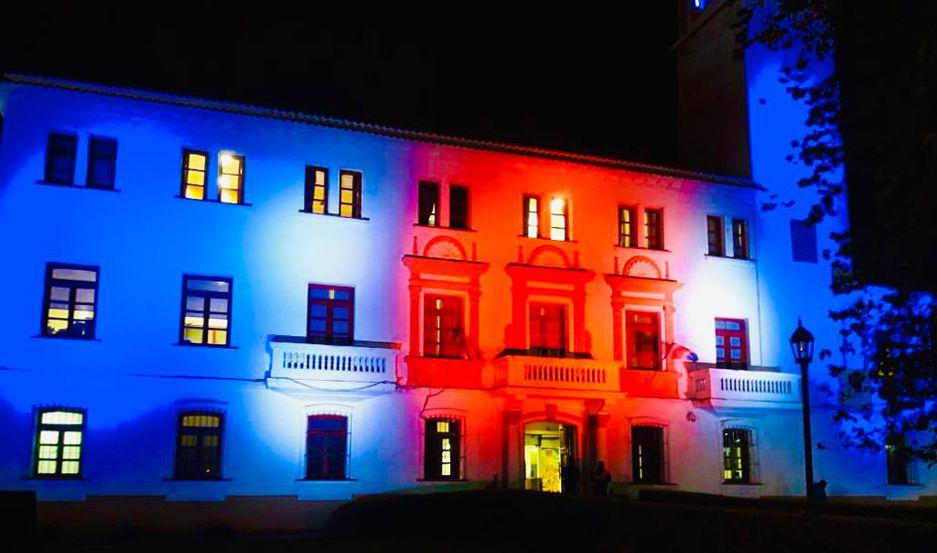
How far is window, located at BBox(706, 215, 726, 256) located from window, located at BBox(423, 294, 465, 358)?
9.21 meters

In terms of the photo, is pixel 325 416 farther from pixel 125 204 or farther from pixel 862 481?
pixel 862 481

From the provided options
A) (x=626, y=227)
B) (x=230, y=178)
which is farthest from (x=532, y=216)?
(x=230, y=178)

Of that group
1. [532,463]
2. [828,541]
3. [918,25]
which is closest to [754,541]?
[828,541]

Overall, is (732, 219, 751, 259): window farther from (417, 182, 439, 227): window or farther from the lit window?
(417, 182, 439, 227): window

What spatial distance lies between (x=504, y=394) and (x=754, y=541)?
13807 millimetres

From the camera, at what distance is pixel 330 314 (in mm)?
27188

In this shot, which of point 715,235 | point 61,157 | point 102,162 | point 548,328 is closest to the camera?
point 61,157

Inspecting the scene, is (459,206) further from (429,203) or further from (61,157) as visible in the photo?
(61,157)

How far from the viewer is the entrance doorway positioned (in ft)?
96.9

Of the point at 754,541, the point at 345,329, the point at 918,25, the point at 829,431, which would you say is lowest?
the point at 754,541

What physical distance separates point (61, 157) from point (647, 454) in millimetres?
19289

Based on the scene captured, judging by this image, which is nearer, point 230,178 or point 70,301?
point 70,301

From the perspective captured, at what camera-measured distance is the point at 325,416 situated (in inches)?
1051

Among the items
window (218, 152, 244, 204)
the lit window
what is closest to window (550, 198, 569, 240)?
the lit window
